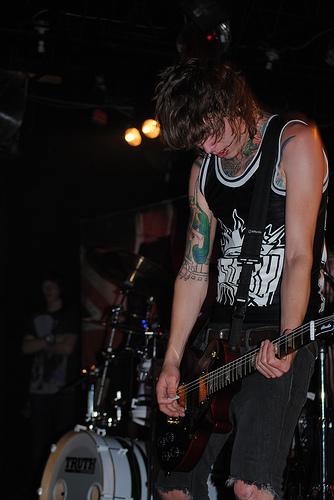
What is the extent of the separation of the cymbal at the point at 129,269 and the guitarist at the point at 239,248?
6.23 ft

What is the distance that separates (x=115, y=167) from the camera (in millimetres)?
8391

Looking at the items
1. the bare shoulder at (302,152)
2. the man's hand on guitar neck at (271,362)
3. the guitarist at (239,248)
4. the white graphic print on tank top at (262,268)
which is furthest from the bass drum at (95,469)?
the bare shoulder at (302,152)

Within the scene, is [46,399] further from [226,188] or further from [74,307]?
[226,188]

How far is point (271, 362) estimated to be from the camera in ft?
8.44

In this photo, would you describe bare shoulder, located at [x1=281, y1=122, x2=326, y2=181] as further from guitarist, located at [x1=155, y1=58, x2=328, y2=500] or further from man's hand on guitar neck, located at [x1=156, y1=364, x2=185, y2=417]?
man's hand on guitar neck, located at [x1=156, y1=364, x2=185, y2=417]

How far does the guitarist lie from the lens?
2.67 m

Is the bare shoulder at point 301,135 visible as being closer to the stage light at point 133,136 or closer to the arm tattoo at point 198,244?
the arm tattoo at point 198,244

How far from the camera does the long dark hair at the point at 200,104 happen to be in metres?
2.96

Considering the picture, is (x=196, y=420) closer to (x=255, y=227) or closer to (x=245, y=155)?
Result: (x=255, y=227)

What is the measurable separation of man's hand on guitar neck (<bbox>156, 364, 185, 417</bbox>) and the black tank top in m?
0.32

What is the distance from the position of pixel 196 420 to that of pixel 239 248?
772mm

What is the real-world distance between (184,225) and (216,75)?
14.3 feet

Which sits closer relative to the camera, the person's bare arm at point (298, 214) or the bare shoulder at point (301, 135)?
the person's bare arm at point (298, 214)

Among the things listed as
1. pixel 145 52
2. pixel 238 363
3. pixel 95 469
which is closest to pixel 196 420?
pixel 238 363
